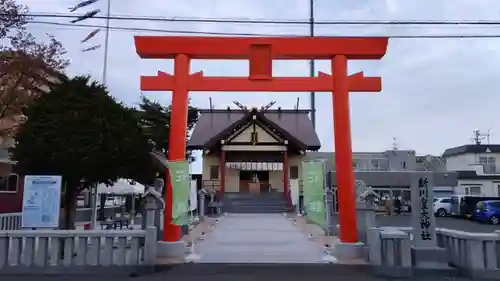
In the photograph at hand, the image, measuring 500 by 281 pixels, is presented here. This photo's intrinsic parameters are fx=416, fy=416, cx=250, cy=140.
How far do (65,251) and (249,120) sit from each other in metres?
23.5

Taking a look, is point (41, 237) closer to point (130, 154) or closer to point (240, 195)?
point (130, 154)

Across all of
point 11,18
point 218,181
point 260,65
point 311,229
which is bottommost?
point 311,229

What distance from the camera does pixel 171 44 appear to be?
10680 mm

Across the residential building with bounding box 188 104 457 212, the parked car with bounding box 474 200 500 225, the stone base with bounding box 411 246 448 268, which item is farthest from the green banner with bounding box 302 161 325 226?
the parked car with bounding box 474 200 500 225

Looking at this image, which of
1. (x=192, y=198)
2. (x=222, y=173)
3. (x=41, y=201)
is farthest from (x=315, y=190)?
(x=222, y=173)

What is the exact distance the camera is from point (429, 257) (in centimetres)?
852

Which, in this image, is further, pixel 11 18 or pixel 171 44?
pixel 11 18

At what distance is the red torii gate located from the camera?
34.7 ft

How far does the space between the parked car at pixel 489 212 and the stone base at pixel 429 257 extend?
63.8 feet

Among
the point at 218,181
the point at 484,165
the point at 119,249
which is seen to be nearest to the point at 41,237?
the point at 119,249

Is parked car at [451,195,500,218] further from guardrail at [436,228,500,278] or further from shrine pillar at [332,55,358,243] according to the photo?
guardrail at [436,228,500,278]

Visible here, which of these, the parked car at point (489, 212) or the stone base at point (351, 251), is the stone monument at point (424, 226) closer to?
the stone base at point (351, 251)

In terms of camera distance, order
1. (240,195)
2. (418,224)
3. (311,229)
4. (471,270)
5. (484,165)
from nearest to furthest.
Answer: (471,270) → (418,224) → (311,229) → (240,195) → (484,165)

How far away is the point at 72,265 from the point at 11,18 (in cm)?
913
